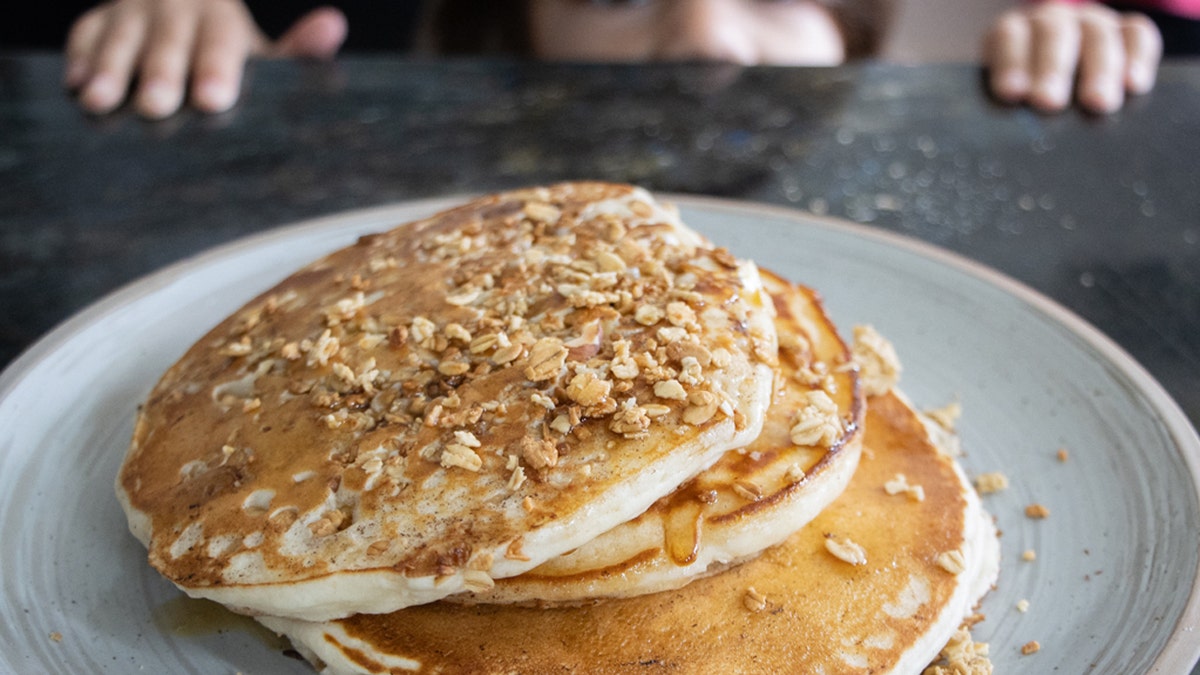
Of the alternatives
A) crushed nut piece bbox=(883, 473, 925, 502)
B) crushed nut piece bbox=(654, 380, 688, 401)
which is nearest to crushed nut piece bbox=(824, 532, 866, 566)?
crushed nut piece bbox=(883, 473, 925, 502)

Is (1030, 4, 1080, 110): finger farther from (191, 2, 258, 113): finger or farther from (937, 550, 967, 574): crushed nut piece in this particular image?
(191, 2, 258, 113): finger

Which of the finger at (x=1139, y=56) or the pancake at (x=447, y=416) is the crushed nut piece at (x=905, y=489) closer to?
the pancake at (x=447, y=416)

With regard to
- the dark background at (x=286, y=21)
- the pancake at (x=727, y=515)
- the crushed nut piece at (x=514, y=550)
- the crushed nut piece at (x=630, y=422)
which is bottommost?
the dark background at (x=286, y=21)

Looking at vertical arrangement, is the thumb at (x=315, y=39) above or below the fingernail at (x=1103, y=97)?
below

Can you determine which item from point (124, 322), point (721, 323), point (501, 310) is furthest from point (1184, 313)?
point (124, 322)

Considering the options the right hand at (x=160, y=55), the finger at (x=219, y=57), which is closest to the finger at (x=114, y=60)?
the right hand at (x=160, y=55)

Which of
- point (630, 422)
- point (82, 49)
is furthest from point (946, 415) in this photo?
point (82, 49)
